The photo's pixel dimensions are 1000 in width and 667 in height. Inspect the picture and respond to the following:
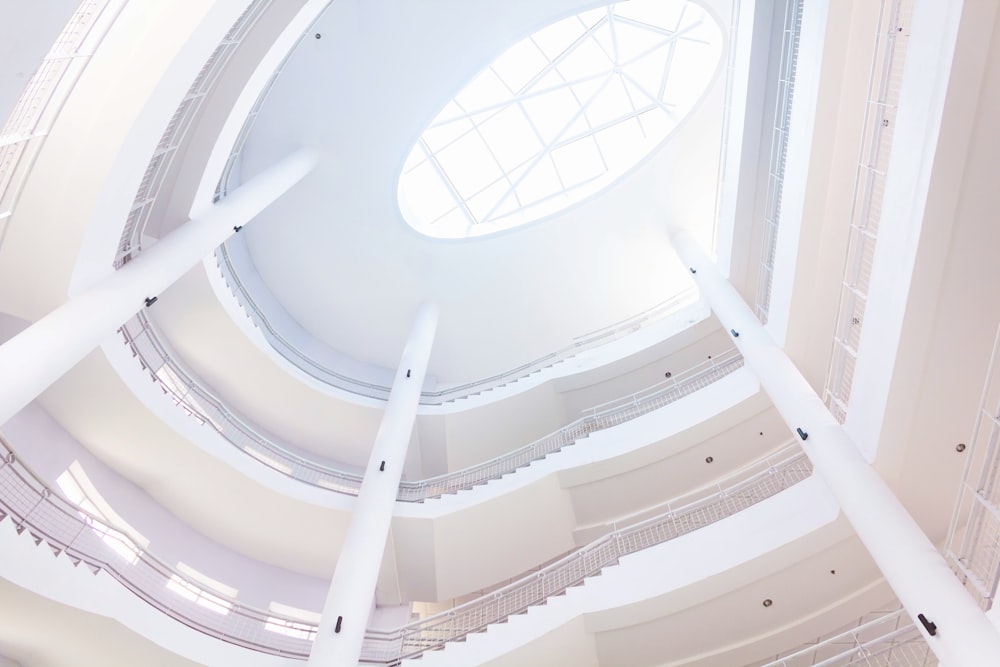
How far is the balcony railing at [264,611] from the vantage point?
382 inches

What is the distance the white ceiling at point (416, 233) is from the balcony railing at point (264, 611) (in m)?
8.10

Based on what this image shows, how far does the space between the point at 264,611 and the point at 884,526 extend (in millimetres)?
9126

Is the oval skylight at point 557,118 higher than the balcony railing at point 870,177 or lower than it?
higher

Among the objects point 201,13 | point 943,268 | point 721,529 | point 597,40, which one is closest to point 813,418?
point 721,529

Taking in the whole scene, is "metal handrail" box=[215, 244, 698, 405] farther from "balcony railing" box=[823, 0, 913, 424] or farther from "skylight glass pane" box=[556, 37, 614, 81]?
"balcony railing" box=[823, 0, 913, 424]

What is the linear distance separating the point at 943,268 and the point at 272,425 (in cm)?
1482

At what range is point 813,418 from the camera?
33.1ft

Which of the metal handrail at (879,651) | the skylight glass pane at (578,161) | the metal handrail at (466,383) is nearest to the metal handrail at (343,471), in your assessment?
the metal handrail at (466,383)

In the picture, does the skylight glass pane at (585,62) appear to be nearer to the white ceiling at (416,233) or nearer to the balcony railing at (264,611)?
the white ceiling at (416,233)

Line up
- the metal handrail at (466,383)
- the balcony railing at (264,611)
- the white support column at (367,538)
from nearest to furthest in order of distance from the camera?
1. the balcony railing at (264,611)
2. the white support column at (367,538)
3. the metal handrail at (466,383)

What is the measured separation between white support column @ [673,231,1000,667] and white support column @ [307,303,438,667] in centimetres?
700

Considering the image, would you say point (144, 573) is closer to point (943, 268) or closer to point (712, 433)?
point (712, 433)

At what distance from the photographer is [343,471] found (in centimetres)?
1691

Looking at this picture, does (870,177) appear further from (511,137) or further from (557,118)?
(511,137)
